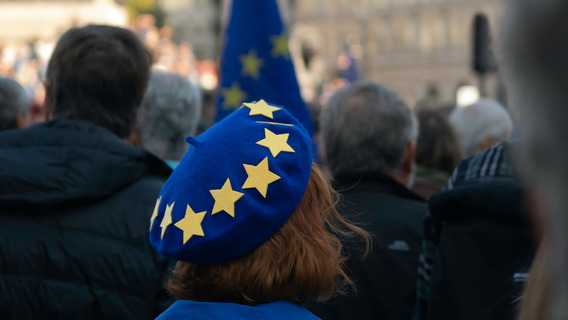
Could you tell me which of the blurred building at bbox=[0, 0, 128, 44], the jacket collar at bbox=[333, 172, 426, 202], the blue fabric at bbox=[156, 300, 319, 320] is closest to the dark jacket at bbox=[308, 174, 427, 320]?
the jacket collar at bbox=[333, 172, 426, 202]

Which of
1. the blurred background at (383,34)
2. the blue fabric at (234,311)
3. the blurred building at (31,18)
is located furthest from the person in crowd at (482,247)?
the blurred background at (383,34)

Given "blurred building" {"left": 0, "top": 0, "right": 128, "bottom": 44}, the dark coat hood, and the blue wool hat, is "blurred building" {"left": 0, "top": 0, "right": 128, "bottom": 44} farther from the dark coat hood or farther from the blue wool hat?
the blue wool hat

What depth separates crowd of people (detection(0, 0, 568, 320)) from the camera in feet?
1.96

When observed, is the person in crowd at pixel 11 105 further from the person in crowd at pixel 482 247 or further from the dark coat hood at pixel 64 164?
the person in crowd at pixel 482 247

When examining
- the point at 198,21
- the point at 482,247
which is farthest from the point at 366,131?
the point at 198,21

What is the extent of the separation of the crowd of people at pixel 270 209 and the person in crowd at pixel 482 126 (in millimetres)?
1043

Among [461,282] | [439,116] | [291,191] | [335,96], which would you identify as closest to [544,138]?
[291,191]

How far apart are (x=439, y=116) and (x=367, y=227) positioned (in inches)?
57.3

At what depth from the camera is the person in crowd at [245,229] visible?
5.09 feet

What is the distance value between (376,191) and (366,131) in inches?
9.9

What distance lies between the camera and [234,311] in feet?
4.99

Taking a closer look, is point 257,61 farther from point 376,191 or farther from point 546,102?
point 546,102

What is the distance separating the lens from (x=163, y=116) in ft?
11.6

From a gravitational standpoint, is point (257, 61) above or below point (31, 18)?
above
